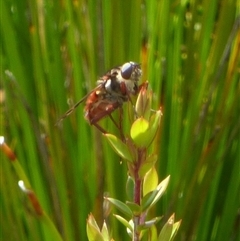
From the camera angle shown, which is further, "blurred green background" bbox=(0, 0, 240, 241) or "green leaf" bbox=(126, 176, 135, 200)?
"blurred green background" bbox=(0, 0, 240, 241)

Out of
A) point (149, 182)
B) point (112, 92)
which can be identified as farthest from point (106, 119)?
point (149, 182)

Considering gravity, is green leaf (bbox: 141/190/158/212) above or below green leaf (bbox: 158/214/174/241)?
above

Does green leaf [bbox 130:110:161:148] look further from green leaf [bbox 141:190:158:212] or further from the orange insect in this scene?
the orange insect

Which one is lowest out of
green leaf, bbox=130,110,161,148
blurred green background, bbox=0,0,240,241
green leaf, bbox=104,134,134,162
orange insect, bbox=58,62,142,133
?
blurred green background, bbox=0,0,240,241

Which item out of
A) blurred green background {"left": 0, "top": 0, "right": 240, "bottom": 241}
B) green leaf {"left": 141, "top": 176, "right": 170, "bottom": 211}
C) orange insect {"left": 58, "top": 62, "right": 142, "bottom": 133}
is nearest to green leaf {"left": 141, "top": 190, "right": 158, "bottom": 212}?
green leaf {"left": 141, "top": 176, "right": 170, "bottom": 211}

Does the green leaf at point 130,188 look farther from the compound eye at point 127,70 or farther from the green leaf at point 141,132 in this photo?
the compound eye at point 127,70

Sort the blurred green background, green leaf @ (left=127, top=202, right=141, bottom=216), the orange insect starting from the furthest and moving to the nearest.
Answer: the blurred green background → the orange insect → green leaf @ (left=127, top=202, right=141, bottom=216)

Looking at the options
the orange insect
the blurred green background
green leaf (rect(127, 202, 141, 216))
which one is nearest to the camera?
green leaf (rect(127, 202, 141, 216))

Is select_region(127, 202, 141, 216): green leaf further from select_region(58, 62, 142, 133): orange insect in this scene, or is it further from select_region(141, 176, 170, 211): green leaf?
select_region(58, 62, 142, 133): orange insect
